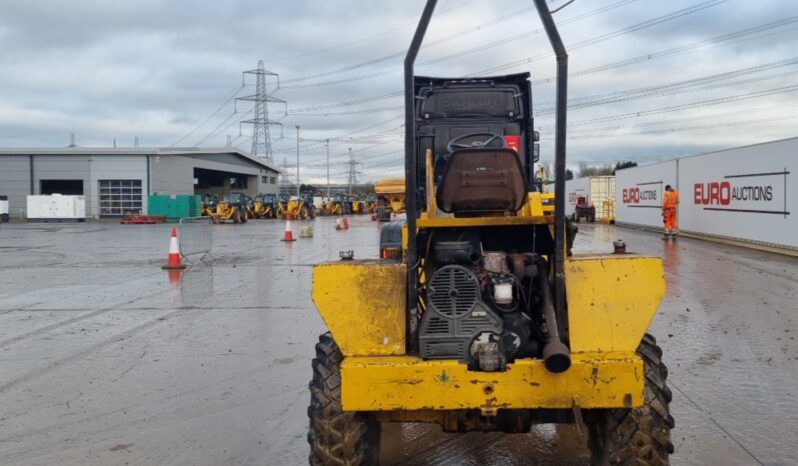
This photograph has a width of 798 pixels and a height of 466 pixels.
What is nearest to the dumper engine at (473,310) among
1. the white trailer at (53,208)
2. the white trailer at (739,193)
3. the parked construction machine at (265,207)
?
the white trailer at (739,193)

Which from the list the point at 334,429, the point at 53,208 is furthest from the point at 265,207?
the point at 334,429

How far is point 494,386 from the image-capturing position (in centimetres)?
306

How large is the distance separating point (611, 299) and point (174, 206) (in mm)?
44613

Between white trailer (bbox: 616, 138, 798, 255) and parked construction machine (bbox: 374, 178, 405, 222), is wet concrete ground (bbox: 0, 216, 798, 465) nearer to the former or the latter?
white trailer (bbox: 616, 138, 798, 255)

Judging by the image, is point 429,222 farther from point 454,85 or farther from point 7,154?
point 7,154

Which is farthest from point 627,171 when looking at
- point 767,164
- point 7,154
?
point 7,154

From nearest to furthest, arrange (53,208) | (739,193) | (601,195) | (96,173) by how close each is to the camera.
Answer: (739,193)
(601,195)
(53,208)
(96,173)

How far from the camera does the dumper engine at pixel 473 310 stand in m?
3.31

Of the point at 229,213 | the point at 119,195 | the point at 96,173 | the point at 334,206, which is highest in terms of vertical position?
the point at 96,173

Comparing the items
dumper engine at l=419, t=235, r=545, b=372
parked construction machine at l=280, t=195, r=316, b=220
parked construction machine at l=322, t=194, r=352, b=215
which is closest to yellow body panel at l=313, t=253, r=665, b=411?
dumper engine at l=419, t=235, r=545, b=372

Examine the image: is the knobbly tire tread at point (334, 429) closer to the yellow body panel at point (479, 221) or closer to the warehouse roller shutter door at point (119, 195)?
the yellow body panel at point (479, 221)

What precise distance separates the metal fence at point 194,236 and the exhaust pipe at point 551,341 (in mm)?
13235

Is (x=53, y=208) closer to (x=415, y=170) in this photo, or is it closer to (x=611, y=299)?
(x=415, y=170)

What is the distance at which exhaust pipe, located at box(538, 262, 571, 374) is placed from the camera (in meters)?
3.02
